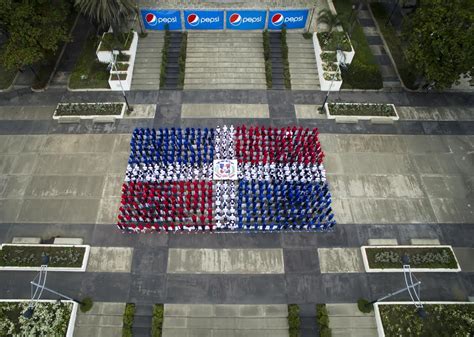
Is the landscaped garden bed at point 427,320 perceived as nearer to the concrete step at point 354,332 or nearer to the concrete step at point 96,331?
the concrete step at point 354,332

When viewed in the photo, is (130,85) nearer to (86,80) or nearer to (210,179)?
(86,80)

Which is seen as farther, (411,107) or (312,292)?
(411,107)

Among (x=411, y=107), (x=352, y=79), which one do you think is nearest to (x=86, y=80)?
(x=352, y=79)

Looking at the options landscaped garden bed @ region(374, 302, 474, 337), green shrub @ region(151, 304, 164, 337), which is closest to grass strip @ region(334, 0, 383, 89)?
landscaped garden bed @ region(374, 302, 474, 337)

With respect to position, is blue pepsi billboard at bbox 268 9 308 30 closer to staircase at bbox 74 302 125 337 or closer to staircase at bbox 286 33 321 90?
staircase at bbox 286 33 321 90

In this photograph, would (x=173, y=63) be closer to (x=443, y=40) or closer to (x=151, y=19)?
(x=151, y=19)

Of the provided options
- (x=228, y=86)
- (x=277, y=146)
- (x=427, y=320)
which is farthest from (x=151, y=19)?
(x=427, y=320)
